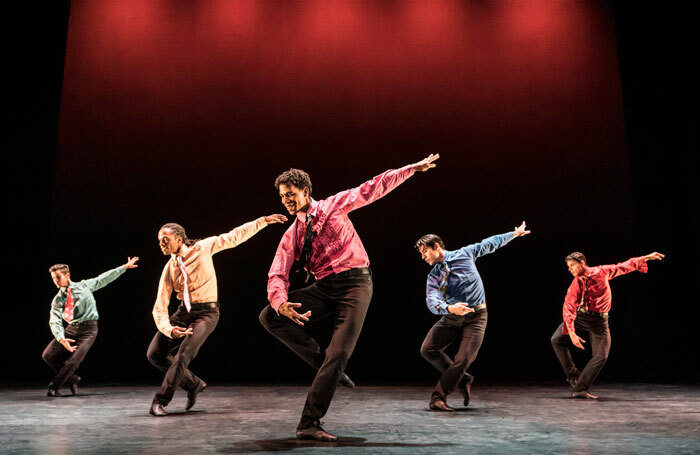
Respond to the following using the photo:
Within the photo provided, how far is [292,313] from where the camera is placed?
3.26m

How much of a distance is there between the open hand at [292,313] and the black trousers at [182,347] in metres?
1.51

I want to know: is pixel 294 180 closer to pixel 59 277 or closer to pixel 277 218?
pixel 277 218

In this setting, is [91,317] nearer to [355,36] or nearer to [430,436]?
[430,436]

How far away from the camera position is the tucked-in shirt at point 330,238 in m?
3.51

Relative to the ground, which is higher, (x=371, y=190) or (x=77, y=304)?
(x=371, y=190)

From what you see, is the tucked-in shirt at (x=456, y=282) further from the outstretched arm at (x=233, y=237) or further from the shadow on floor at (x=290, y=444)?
the shadow on floor at (x=290, y=444)

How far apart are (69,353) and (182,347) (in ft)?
7.60

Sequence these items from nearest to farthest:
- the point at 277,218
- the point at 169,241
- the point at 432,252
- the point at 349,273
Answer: the point at 349,273, the point at 169,241, the point at 277,218, the point at 432,252

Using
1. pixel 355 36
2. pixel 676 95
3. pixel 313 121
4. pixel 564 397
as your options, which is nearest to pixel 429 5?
pixel 355 36

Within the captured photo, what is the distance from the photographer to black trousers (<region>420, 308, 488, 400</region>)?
486 centimetres

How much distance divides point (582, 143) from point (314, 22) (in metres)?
3.61

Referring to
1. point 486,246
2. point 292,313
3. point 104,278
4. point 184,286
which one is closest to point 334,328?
point 292,313

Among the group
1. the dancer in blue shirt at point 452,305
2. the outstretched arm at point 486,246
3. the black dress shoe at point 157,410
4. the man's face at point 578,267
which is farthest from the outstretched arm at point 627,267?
the black dress shoe at point 157,410

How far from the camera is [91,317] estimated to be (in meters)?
6.27
